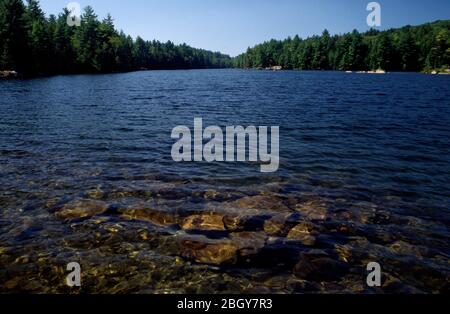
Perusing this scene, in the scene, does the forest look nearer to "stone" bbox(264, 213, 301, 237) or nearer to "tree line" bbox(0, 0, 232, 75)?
"tree line" bbox(0, 0, 232, 75)

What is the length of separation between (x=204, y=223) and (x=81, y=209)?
4181 mm

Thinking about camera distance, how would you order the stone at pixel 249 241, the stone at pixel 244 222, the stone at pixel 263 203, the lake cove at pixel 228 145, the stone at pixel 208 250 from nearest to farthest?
the stone at pixel 208 250, the stone at pixel 249 241, the stone at pixel 244 222, the stone at pixel 263 203, the lake cove at pixel 228 145

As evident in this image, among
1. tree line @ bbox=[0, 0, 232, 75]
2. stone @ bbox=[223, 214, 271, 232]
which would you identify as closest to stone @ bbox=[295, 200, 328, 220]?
stone @ bbox=[223, 214, 271, 232]

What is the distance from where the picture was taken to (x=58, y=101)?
38.5 m

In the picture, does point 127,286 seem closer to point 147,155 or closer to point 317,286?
point 317,286

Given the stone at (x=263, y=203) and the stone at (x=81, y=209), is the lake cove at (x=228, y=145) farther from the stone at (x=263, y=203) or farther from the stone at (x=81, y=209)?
the stone at (x=81, y=209)

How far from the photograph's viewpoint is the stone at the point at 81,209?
10269 millimetres

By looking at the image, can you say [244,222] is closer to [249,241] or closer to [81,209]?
[249,241]

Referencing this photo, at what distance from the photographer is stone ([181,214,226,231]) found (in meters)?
9.72
